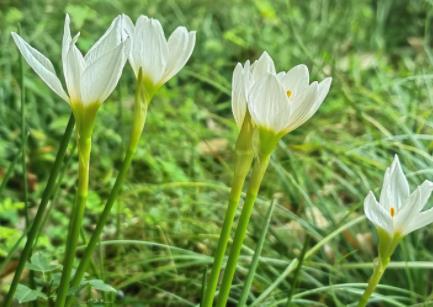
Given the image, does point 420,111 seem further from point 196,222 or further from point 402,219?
point 402,219

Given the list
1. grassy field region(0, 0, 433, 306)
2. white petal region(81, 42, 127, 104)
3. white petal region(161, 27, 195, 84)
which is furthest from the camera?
grassy field region(0, 0, 433, 306)

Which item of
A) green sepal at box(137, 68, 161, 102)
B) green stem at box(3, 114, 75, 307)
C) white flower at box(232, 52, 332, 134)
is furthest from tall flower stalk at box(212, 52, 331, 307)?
green stem at box(3, 114, 75, 307)

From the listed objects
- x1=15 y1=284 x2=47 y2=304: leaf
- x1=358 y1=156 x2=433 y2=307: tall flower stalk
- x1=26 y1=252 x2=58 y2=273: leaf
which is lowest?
x1=15 y1=284 x2=47 y2=304: leaf

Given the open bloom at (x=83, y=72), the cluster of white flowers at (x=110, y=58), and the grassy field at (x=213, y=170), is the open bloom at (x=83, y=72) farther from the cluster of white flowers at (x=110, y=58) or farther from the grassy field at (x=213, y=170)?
the grassy field at (x=213, y=170)

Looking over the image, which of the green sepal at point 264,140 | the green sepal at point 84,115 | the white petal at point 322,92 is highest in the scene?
the white petal at point 322,92

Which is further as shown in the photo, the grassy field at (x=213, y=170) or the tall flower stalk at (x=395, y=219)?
the grassy field at (x=213, y=170)

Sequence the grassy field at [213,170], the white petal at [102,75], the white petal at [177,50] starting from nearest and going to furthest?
1. the white petal at [102,75]
2. the white petal at [177,50]
3. the grassy field at [213,170]

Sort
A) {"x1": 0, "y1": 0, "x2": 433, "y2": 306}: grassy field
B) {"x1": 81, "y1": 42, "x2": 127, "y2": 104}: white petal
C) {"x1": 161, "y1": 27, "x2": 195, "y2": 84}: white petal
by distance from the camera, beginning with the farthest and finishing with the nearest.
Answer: {"x1": 0, "y1": 0, "x2": 433, "y2": 306}: grassy field < {"x1": 161, "y1": 27, "x2": 195, "y2": 84}: white petal < {"x1": 81, "y1": 42, "x2": 127, "y2": 104}: white petal

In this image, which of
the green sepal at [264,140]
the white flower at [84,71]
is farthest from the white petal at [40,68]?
the green sepal at [264,140]

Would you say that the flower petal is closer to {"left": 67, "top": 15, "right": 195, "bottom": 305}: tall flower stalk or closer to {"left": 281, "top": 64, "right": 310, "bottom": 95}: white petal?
{"left": 67, "top": 15, "right": 195, "bottom": 305}: tall flower stalk
